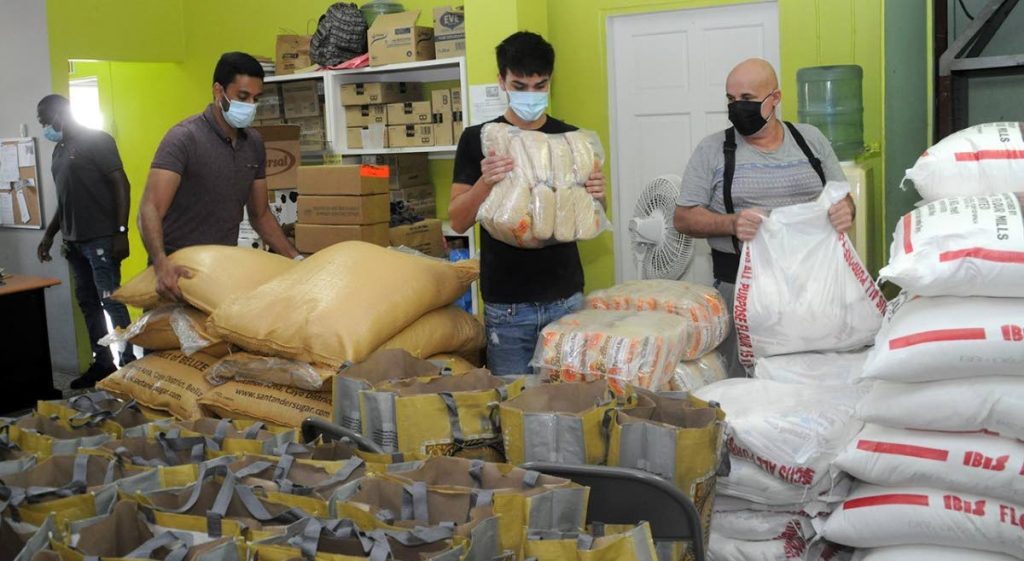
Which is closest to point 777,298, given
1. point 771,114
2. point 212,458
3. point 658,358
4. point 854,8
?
point 658,358

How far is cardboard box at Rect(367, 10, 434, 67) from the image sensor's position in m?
5.80

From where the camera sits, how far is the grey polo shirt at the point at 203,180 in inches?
148

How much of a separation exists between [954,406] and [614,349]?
0.88 m

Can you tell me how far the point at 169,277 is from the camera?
130 inches

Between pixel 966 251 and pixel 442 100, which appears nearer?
pixel 966 251

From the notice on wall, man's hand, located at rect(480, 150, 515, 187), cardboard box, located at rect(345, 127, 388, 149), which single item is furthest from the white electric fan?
cardboard box, located at rect(345, 127, 388, 149)

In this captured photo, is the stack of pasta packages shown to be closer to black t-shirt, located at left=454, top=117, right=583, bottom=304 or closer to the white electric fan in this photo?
black t-shirt, located at left=454, top=117, right=583, bottom=304

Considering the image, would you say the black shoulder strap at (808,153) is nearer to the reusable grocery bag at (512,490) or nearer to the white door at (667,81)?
the reusable grocery bag at (512,490)

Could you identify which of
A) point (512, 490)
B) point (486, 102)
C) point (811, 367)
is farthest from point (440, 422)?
point (486, 102)

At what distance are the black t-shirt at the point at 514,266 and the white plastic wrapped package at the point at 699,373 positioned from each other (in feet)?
1.39

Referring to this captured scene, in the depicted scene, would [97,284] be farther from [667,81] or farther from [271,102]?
[667,81]

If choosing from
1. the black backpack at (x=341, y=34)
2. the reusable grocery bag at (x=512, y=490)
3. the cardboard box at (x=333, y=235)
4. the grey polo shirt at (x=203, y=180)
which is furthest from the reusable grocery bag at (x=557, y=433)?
the black backpack at (x=341, y=34)

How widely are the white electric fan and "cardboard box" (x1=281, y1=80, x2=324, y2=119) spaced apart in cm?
291

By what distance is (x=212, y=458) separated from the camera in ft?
7.50
